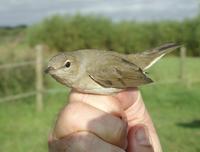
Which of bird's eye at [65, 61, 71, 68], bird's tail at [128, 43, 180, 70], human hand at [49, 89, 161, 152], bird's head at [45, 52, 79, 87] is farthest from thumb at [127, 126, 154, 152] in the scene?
bird's tail at [128, 43, 180, 70]

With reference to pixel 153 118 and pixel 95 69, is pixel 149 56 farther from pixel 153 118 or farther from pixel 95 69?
pixel 153 118

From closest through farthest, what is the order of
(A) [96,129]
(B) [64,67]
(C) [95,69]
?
(A) [96,129]
(C) [95,69]
(B) [64,67]

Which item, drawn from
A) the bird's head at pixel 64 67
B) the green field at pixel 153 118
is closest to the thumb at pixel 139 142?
the bird's head at pixel 64 67

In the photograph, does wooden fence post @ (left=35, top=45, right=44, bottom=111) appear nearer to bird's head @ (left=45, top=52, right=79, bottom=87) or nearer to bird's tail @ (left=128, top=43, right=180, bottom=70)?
bird's tail @ (left=128, top=43, right=180, bottom=70)

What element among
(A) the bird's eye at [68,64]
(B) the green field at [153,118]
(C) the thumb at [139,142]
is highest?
(A) the bird's eye at [68,64]

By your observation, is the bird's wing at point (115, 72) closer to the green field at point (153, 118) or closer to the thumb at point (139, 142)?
the thumb at point (139, 142)

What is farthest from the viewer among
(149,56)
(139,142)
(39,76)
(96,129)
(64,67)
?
(39,76)

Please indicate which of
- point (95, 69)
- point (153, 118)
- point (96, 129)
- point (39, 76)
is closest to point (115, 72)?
point (95, 69)
